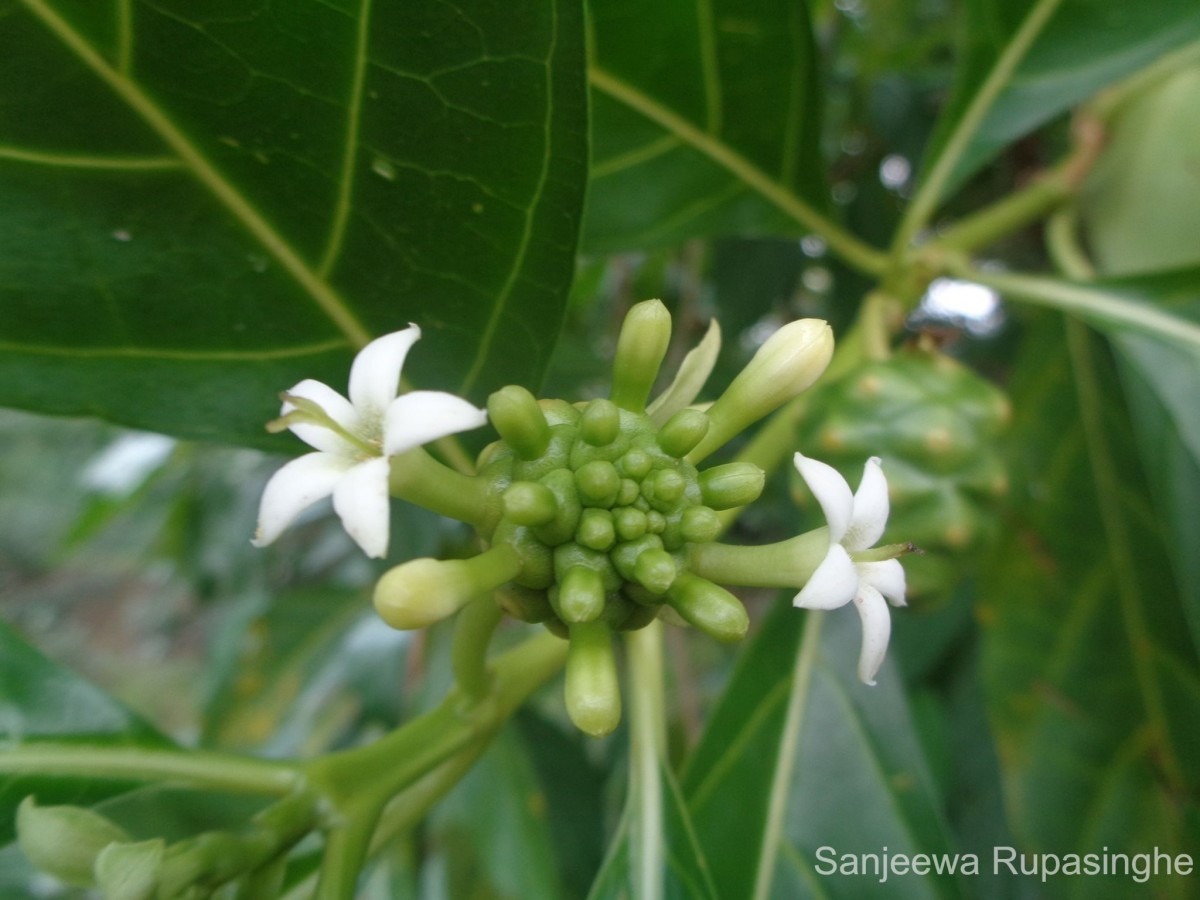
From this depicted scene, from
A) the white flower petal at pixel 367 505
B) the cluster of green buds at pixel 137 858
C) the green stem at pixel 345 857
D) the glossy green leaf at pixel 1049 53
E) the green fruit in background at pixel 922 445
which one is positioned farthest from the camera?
the glossy green leaf at pixel 1049 53

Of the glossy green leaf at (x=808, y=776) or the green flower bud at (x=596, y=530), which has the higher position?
the green flower bud at (x=596, y=530)

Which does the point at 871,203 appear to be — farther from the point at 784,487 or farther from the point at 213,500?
the point at 213,500

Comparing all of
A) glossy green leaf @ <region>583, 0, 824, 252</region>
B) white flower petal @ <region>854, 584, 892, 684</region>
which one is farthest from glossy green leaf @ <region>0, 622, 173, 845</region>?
glossy green leaf @ <region>583, 0, 824, 252</region>

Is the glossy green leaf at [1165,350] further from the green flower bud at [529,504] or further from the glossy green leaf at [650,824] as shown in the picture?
the green flower bud at [529,504]

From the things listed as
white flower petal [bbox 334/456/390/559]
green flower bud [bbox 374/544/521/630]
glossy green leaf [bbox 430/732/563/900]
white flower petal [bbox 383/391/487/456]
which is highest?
white flower petal [bbox 383/391/487/456]

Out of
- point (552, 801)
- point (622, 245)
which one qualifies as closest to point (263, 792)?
point (622, 245)

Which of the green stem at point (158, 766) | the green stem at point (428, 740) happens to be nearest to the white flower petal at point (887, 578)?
the green stem at point (428, 740)

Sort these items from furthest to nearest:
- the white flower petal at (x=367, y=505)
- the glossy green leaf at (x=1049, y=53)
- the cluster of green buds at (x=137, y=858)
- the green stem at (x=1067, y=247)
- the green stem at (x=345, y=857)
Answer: the green stem at (x=1067, y=247) < the glossy green leaf at (x=1049, y=53) < the green stem at (x=345, y=857) < the cluster of green buds at (x=137, y=858) < the white flower petal at (x=367, y=505)

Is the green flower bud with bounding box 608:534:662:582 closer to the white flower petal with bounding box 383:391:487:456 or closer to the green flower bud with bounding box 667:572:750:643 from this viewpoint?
the green flower bud with bounding box 667:572:750:643
